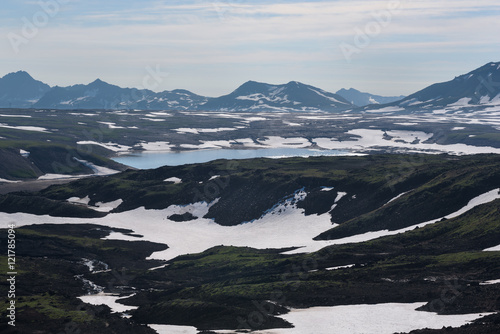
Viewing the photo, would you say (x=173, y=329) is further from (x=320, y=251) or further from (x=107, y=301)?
(x=320, y=251)

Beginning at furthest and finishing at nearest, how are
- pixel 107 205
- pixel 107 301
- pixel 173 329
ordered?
pixel 107 205, pixel 107 301, pixel 173 329

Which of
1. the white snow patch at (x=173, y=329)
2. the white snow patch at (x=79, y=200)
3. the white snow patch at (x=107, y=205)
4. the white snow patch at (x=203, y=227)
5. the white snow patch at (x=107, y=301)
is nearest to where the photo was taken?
the white snow patch at (x=173, y=329)

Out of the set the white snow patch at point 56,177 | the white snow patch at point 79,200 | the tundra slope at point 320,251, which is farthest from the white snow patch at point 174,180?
the white snow patch at point 56,177

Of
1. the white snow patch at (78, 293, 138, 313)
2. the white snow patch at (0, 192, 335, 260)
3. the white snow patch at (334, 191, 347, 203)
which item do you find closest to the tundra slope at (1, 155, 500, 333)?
the white snow patch at (334, 191, 347, 203)

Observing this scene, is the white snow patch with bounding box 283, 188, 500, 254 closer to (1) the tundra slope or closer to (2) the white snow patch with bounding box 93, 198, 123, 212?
(1) the tundra slope

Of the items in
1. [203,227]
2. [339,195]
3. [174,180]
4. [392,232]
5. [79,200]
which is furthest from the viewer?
[174,180]

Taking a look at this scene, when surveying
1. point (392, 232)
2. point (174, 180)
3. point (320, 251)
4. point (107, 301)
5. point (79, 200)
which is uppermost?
point (174, 180)

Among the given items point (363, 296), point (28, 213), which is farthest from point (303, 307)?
point (28, 213)

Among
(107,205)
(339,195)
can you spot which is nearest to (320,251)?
(339,195)

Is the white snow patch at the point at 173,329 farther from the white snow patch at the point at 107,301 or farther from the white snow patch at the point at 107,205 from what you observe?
the white snow patch at the point at 107,205

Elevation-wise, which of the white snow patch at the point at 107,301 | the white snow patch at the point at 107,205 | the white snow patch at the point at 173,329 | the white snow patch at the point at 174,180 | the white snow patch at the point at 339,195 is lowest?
the white snow patch at the point at 107,301

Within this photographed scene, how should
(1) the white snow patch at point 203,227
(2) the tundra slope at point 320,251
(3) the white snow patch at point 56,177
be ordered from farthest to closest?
(3) the white snow patch at point 56,177, (1) the white snow patch at point 203,227, (2) the tundra slope at point 320,251
